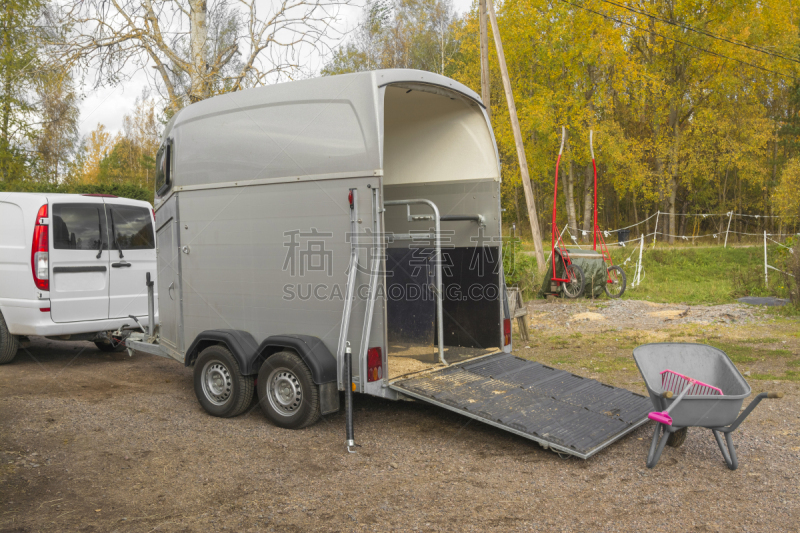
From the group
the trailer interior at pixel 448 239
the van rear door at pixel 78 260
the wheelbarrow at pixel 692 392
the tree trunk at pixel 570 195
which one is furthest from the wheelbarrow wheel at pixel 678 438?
the tree trunk at pixel 570 195

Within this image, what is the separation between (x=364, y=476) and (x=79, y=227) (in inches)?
229

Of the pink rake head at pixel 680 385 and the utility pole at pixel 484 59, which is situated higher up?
the utility pole at pixel 484 59

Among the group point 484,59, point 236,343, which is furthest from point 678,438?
point 484,59

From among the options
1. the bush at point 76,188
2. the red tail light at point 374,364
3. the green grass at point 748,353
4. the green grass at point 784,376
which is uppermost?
the bush at point 76,188

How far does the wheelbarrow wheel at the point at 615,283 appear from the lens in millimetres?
14156

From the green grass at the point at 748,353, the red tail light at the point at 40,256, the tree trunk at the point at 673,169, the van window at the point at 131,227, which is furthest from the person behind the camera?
the tree trunk at the point at 673,169

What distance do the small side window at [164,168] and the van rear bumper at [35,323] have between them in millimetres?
2508

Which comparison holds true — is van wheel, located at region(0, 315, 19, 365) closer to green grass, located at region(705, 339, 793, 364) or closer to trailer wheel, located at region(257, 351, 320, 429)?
trailer wheel, located at region(257, 351, 320, 429)

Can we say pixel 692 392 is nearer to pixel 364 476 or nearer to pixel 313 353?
pixel 364 476

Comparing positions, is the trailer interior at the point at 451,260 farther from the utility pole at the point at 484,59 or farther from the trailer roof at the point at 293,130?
the utility pole at the point at 484,59

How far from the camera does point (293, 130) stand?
5145mm

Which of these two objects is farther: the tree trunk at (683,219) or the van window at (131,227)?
the tree trunk at (683,219)

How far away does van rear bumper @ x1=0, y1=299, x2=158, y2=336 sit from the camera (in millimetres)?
7621

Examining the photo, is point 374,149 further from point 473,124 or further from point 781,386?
point 781,386
